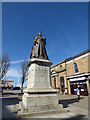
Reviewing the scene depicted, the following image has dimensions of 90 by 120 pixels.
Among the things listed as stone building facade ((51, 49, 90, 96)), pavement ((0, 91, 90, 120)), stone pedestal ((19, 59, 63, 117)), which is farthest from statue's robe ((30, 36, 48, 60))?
stone building facade ((51, 49, 90, 96))

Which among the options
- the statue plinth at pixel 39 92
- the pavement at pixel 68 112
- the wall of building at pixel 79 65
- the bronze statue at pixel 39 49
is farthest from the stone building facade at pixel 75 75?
the statue plinth at pixel 39 92

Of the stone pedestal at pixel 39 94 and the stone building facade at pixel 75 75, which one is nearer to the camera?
the stone pedestal at pixel 39 94

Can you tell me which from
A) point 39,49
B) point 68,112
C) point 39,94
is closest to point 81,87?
point 68,112

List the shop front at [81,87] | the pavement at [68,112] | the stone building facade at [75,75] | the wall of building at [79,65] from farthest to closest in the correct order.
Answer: the wall of building at [79,65], the stone building facade at [75,75], the shop front at [81,87], the pavement at [68,112]

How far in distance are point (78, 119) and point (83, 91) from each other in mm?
14509

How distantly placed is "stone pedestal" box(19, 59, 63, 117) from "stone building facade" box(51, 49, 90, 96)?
12.8 meters

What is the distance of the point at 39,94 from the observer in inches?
227

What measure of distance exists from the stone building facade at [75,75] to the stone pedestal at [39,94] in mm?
12835

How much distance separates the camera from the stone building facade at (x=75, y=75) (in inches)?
660

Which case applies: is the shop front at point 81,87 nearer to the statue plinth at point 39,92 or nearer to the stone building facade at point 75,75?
the stone building facade at point 75,75

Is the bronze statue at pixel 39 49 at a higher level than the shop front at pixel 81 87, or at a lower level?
higher

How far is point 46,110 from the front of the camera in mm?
5230

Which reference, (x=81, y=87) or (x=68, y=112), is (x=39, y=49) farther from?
(x=81, y=87)

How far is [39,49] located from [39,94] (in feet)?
12.9
